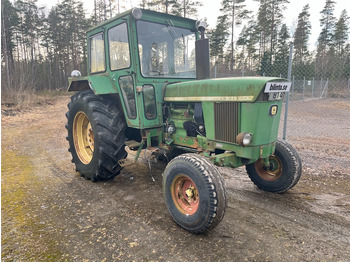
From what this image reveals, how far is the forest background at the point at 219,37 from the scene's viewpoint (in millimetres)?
22508

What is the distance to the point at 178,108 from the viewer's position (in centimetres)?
402

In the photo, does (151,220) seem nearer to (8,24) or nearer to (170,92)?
Answer: (170,92)

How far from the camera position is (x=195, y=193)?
9.74 ft

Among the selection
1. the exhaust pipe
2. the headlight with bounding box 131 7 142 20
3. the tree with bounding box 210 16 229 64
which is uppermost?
the tree with bounding box 210 16 229 64

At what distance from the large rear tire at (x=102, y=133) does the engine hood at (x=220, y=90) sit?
99 centimetres

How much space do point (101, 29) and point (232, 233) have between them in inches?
149

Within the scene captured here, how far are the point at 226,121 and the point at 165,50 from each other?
170 cm

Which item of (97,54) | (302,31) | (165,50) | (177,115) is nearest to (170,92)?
(177,115)

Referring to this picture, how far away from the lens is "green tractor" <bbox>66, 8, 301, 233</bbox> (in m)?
2.99

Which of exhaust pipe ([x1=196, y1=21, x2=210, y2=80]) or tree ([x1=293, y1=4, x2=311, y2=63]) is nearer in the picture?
exhaust pipe ([x1=196, y1=21, x2=210, y2=80])

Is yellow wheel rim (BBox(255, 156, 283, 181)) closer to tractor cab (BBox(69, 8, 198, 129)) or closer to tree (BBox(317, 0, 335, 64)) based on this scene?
tractor cab (BBox(69, 8, 198, 129))

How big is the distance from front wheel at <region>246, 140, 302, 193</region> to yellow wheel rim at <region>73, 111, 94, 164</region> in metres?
2.96

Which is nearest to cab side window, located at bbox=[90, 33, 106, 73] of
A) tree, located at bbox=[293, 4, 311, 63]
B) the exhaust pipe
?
the exhaust pipe

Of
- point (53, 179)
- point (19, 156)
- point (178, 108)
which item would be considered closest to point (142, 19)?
point (178, 108)
